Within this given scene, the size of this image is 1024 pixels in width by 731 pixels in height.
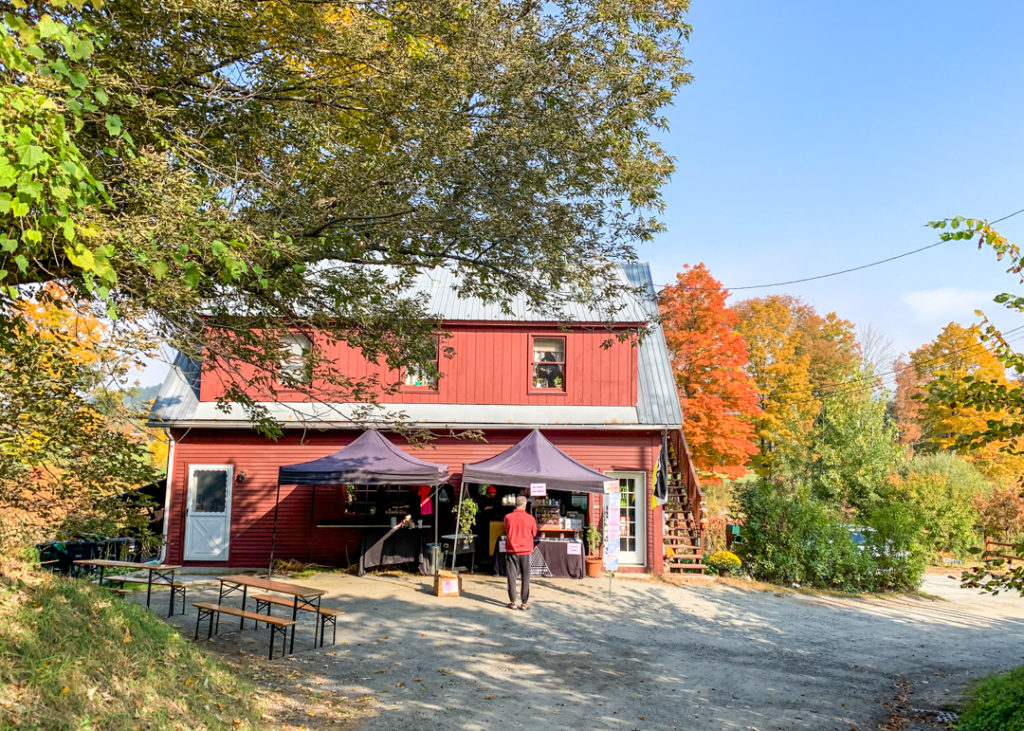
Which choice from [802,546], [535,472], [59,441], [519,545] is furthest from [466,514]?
[59,441]

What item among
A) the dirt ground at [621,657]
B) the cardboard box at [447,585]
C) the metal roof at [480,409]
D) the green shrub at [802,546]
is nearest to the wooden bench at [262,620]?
the dirt ground at [621,657]

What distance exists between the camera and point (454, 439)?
1639 cm

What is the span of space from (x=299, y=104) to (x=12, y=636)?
543 cm

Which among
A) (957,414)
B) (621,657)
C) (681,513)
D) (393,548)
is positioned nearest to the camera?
(621,657)

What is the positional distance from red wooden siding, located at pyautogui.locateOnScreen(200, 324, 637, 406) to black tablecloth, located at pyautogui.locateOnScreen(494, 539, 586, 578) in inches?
134

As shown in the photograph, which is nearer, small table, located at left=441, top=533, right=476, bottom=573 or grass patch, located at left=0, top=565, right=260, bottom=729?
grass patch, located at left=0, top=565, right=260, bottom=729

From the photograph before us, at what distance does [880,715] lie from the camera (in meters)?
7.64

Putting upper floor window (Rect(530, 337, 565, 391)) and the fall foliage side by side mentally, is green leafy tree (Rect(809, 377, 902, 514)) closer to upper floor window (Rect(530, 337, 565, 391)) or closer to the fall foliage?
upper floor window (Rect(530, 337, 565, 391))

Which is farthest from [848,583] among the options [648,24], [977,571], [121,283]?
[121,283]

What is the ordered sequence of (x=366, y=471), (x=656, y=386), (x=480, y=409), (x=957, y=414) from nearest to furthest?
(x=366, y=471)
(x=480, y=409)
(x=656, y=386)
(x=957, y=414)

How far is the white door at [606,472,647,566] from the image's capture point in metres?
16.5

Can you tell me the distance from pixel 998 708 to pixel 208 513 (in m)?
14.9

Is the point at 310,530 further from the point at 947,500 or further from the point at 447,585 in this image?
the point at 947,500

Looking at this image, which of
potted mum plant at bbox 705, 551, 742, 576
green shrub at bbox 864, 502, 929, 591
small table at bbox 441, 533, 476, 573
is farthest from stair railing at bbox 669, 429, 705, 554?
small table at bbox 441, 533, 476, 573
